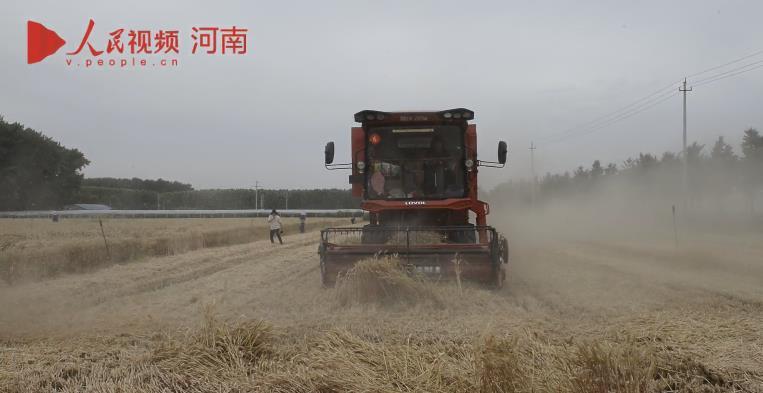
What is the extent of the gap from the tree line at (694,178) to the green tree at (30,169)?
24202mm

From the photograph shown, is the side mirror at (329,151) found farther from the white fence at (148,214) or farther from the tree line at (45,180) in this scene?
the white fence at (148,214)

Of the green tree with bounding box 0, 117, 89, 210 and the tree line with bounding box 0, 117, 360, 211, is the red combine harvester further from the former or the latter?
the green tree with bounding box 0, 117, 89, 210

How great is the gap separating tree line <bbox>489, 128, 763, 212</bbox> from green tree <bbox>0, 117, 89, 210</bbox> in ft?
79.4

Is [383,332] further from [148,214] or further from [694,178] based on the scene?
[148,214]

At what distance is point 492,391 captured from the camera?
324cm

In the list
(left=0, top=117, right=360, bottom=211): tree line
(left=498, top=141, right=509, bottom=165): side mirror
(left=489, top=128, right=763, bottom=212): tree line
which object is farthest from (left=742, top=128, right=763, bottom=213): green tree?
(left=498, top=141, right=509, bottom=165): side mirror

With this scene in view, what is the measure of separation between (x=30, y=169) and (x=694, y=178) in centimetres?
4063

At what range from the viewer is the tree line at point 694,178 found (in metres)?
33.6

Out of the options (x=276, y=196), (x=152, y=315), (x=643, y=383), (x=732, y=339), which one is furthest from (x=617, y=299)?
A: (x=276, y=196)

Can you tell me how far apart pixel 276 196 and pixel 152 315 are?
7118cm

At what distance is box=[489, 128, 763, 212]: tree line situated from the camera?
33.6 meters

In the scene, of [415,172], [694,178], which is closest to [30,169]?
[415,172]

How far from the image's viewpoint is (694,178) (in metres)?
37.8

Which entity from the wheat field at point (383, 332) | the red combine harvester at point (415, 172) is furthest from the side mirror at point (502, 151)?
the wheat field at point (383, 332)
